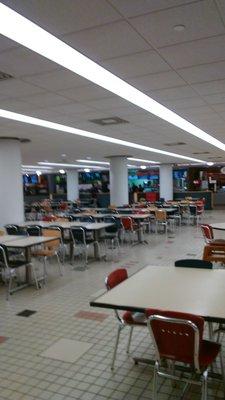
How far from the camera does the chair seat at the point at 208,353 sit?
89.0 inches

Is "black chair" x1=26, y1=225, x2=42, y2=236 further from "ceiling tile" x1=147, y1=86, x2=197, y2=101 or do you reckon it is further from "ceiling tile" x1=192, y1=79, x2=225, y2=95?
"ceiling tile" x1=192, y1=79, x2=225, y2=95

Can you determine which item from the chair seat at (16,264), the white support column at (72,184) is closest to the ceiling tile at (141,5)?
the chair seat at (16,264)

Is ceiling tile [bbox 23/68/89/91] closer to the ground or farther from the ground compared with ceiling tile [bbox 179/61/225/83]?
closer to the ground

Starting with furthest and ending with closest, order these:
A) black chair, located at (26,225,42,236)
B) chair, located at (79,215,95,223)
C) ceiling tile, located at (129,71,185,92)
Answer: chair, located at (79,215,95,223) → black chair, located at (26,225,42,236) → ceiling tile, located at (129,71,185,92)

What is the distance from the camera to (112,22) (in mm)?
2715

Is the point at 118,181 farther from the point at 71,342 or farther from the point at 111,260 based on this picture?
the point at 71,342

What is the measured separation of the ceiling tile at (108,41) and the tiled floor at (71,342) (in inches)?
110

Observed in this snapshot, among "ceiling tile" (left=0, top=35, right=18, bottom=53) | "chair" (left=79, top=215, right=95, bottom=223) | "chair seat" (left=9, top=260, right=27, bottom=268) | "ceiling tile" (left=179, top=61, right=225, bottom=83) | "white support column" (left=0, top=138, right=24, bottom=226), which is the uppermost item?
"ceiling tile" (left=179, top=61, right=225, bottom=83)

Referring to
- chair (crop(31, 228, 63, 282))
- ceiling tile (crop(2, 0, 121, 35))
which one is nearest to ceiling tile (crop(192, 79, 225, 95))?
ceiling tile (crop(2, 0, 121, 35))

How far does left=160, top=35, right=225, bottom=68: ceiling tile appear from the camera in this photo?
3.16 meters

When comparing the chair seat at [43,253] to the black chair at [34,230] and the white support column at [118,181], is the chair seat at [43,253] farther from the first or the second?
the white support column at [118,181]

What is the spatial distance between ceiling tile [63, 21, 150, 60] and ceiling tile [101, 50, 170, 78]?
0.13 meters

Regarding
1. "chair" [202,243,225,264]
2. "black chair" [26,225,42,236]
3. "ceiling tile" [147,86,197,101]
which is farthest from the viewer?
"black chair" [26,225,42,236]

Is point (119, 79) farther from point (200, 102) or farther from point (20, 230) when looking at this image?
point (20, 230)
